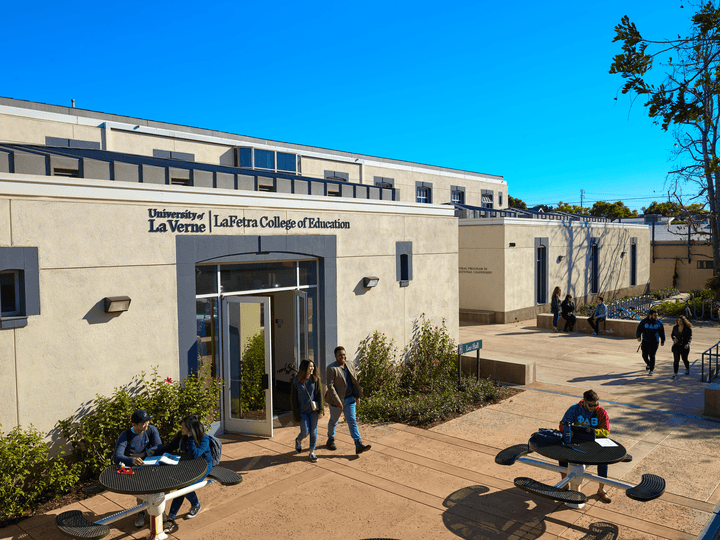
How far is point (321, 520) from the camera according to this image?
636 cm

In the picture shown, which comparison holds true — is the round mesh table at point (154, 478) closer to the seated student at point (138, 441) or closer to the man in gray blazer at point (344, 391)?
the seated student at point (138, 441)

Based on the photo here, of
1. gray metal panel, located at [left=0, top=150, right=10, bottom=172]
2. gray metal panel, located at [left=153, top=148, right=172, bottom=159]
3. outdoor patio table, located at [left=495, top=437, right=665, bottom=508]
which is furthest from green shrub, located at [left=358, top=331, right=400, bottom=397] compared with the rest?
gray metal panel, located at [left=153, top=148, right=172, bottom=159]

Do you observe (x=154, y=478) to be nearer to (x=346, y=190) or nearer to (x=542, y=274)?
(x=346, y=190)

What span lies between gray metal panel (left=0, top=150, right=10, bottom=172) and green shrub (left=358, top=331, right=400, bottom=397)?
6.89 metres

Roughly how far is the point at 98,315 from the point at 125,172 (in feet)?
6.82

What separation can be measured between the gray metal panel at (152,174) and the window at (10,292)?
2.27 meters

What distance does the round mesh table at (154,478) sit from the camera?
546 centimetres

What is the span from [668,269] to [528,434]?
36.0m

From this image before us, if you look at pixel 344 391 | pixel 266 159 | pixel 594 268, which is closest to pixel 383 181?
pixel 266 159

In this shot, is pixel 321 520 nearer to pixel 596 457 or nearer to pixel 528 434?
pixel 596 457

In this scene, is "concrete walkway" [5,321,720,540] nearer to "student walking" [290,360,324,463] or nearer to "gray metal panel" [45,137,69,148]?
"student walking" [290,360,324,463]

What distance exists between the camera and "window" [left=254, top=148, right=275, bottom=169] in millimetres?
22406

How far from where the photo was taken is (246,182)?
9758mm

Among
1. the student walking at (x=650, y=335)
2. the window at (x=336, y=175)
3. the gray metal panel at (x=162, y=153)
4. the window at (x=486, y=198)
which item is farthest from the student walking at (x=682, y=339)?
the window at (x=486, y=198)
